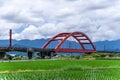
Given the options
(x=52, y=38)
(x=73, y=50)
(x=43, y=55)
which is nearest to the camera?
(x=43, y=55)

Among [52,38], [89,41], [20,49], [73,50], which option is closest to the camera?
[20,49]

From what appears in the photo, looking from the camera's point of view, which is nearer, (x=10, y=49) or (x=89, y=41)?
(x=10, y=49)

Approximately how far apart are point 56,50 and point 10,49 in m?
35.5

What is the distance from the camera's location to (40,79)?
14711 mm

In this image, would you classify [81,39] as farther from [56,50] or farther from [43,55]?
[43,55]

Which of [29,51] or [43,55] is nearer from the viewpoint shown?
[29,51]

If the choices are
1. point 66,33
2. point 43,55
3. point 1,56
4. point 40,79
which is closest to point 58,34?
point 66,33

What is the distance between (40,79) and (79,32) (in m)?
151

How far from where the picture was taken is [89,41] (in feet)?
575

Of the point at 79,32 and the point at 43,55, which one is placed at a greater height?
the point at 79,32

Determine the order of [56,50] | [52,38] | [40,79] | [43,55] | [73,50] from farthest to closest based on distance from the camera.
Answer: [52,38] → [73,50] → [56,50] → [43,55] → [40,79]

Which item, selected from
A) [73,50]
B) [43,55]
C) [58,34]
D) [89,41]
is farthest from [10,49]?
[89,41]

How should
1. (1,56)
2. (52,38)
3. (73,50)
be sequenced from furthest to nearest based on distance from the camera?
1. (52,38)
2. (73,50)
3. (1,56)

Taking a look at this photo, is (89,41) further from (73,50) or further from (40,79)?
(40,79)
